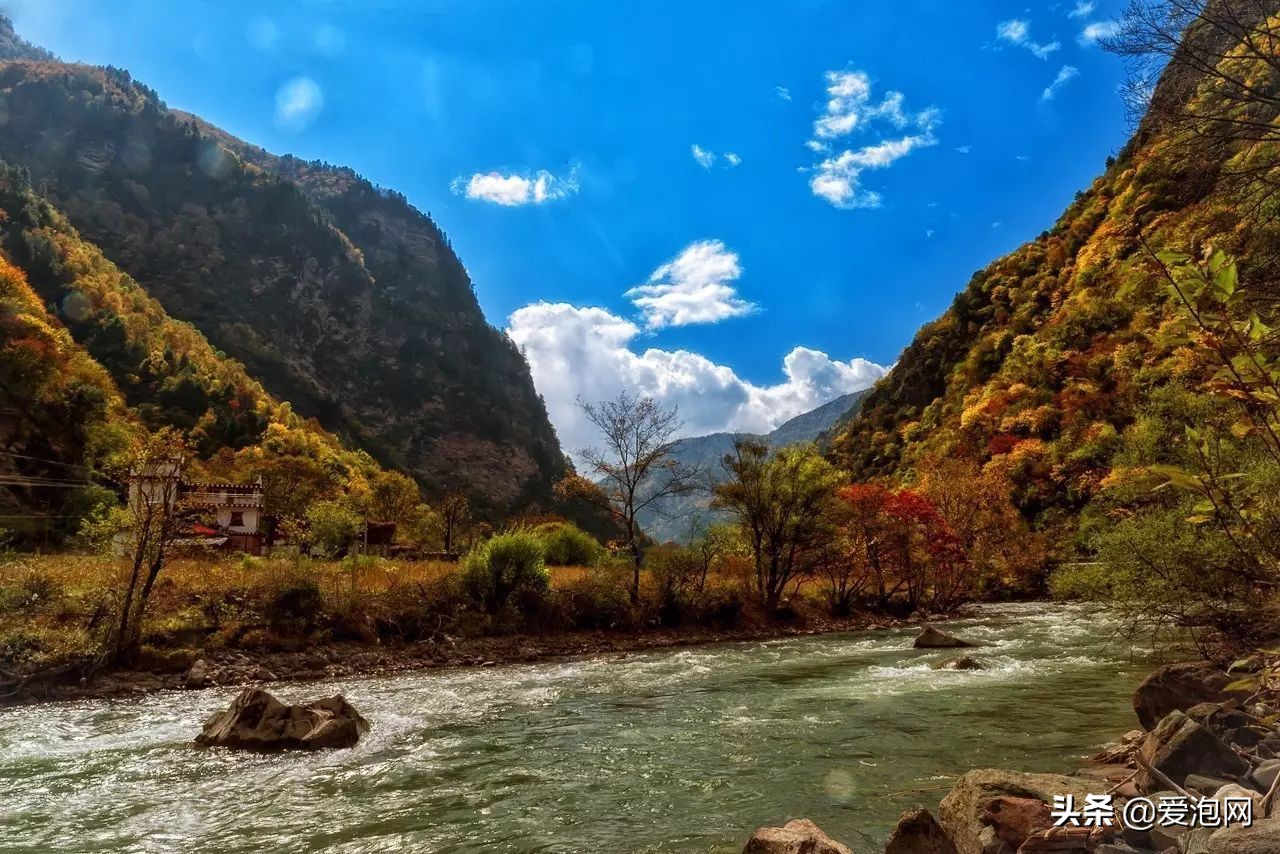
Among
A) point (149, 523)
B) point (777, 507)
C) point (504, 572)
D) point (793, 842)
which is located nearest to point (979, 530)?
point (777, 507)

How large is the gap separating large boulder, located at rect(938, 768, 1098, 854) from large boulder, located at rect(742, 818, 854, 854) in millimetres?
1108

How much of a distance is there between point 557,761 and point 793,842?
19.6ft

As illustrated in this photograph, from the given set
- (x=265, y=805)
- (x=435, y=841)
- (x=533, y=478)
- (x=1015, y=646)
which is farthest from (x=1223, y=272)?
(x=533, y=478)

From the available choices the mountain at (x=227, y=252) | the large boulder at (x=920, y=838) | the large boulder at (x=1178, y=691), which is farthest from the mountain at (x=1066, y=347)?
the mountain at (x=227, y=252)

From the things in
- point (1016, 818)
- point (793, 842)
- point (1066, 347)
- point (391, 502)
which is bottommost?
point (793, 842)

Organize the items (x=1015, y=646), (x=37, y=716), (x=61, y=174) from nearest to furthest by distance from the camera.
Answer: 1. (x=37, y=716)
2. (x=1015, y=646)
3. (x=61, y=174)

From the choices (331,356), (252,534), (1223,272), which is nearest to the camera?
(1223,272)

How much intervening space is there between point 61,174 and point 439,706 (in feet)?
661

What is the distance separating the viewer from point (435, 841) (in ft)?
24.9

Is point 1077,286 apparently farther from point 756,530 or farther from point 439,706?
point 439,706

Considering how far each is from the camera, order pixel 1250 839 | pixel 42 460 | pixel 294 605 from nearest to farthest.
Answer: pixel 1250 839 < pixel 294 605 < pixel 42 460

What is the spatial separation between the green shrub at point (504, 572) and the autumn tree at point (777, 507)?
12.7 m

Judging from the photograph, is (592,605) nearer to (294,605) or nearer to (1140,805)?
(294,605)

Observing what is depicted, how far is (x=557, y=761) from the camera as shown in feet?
36.2
